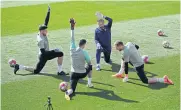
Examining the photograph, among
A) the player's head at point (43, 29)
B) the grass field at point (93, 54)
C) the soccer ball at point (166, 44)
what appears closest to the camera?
the grass field at point (93, 54)

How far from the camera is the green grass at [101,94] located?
12.1 meters

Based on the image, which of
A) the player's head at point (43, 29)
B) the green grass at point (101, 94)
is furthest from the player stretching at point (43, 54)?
the green grass at point (101, 94)

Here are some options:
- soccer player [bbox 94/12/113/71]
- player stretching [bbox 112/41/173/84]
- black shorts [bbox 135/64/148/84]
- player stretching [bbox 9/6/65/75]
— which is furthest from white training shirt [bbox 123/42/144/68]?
player stretching [bbox 9/6/65/75]

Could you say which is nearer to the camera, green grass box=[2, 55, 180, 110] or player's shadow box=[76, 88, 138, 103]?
green grass box=[2, 55, 180, 110]

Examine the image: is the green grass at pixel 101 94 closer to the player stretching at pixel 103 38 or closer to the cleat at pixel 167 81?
the cleat at pixel 167 81

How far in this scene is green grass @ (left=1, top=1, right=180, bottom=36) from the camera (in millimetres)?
24112

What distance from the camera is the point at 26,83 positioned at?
14.3 metres

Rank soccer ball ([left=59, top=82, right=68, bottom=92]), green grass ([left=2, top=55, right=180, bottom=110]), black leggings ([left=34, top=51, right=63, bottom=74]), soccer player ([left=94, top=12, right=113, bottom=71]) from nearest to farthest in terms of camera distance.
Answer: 1. green grass ([left=2, top=55, right=180, bottom=110])
2. soccer ball ([left=59, top=82, right=68, bottom=92])
3. black leggings ([left=34, top=51, right=63, bottom=74])
4. soccer player ([left=94, top=12, right=113, bottom=71])

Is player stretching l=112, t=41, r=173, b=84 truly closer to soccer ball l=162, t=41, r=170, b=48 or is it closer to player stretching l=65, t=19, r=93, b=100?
player stretching l=65, t=19, r=93, b=100

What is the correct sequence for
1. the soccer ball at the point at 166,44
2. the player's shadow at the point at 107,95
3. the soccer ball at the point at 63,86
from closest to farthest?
the player's shadow at the point at 107,95 < the soccer ball at the point at 63,86 < the soccer ball at the point at 166,44

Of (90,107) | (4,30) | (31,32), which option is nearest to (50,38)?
(31,32)

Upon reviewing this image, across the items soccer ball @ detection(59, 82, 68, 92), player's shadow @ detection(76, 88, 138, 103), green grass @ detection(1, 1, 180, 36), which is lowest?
player's shadow @ detection(76, 88, 138, 103)

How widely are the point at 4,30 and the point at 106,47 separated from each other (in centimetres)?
915

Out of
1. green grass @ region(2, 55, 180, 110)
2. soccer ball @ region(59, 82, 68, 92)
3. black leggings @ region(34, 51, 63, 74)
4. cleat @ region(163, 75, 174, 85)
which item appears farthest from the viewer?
black leggings @ region(34, 51, 63, 74)
